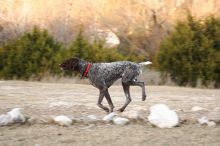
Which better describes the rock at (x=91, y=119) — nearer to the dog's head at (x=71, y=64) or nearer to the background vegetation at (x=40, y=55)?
the dog's head at (x=71, y=64)

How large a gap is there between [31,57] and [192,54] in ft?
24.8

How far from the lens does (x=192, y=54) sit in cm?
2358

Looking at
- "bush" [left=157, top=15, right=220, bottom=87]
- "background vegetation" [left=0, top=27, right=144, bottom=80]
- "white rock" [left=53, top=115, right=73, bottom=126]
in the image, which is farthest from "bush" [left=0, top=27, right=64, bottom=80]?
"white rock" [left=53, top=115, right=73, bottom=126]

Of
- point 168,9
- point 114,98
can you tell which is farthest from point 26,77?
point 168,9

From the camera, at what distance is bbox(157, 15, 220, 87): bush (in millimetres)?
23125

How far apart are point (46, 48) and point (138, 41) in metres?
10.6

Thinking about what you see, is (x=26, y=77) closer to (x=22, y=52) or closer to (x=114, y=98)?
(x=22, y=52)

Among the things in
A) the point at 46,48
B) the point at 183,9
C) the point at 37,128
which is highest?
the point at 183,9

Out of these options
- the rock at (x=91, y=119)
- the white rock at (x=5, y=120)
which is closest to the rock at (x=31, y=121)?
the white rock at (x=5, y=120)

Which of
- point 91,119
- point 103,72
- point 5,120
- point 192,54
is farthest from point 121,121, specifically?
point 192,54

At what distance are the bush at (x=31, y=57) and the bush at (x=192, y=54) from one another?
196 inches

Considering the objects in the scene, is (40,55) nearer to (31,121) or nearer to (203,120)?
(31,121)

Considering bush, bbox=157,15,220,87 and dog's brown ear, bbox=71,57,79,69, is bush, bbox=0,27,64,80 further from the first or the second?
dog's brown ear, bbox=71,57,79,69

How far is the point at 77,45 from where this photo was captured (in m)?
25.8
